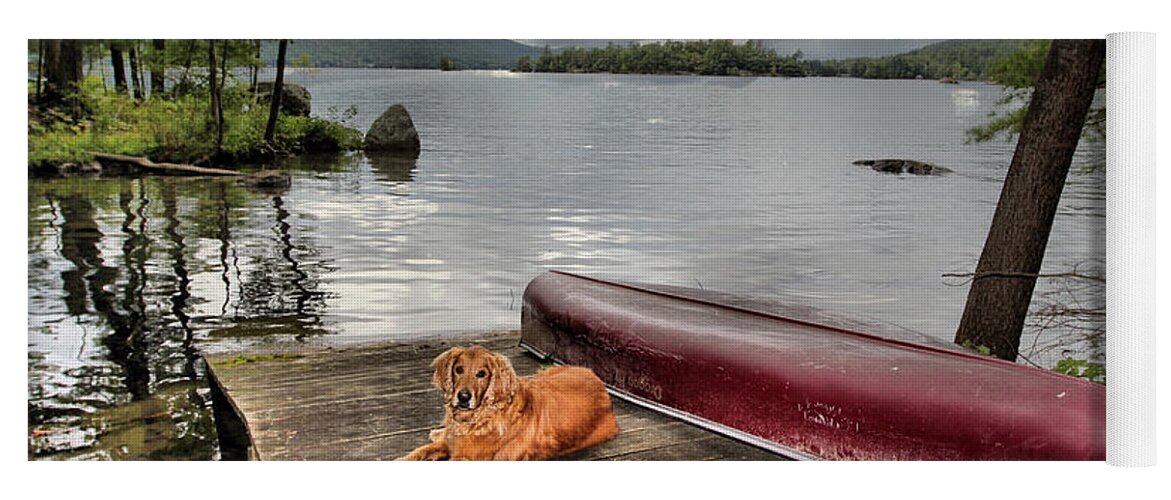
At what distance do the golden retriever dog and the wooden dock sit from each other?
0.27 feet

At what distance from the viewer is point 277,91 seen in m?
4.52

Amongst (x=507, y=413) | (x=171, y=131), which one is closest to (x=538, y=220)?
→ (x=507, y=413)

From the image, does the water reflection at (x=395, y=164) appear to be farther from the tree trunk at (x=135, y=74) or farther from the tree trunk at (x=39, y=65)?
the tree trunk at (x=39, y=65)

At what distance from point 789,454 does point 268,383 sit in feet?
6.07

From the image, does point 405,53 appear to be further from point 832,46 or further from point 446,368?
point 832,46

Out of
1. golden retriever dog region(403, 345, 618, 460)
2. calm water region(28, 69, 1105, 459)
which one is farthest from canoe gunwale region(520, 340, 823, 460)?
calm water region(28, 69, 1105, 459)

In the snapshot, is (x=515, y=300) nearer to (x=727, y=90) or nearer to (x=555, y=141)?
(x=555, y=141)

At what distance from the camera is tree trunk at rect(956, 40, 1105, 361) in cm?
439

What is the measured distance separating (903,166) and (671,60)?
0.94 meters

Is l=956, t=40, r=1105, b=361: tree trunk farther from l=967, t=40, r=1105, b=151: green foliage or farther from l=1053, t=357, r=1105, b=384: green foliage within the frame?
l=1053, t=357, r=1105, b=384: green foliage

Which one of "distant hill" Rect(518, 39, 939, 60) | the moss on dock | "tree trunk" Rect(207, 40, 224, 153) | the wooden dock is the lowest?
the wooden dock

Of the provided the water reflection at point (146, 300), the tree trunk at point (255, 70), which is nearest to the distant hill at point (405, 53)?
the tree trunk at point (255, 70)

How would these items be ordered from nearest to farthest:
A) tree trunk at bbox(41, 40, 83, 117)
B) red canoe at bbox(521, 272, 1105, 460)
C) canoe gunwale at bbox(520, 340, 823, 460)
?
red canoe at bbox(521, 272, 1105, 460) → canoe gunwale at bbox(520, 340, 823, 460) → tree trunk at bbox(41, 40, 83, 117)

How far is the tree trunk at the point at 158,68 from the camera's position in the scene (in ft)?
14.2
